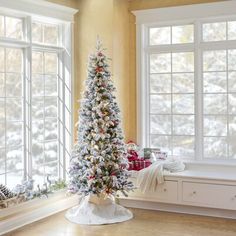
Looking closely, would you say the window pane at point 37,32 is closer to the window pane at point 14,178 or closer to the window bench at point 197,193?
the window pane at point 14,178

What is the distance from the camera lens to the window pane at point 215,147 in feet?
21.2

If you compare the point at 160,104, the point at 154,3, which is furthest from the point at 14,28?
the point at 160,104

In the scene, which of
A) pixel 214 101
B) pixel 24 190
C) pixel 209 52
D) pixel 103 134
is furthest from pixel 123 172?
pixel 209 52

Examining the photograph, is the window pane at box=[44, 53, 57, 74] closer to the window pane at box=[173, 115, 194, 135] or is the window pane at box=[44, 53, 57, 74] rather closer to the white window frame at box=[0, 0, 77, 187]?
the white window frame at box=[0, 0, 77, 187]

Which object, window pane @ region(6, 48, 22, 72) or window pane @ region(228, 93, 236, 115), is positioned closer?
window pane @ region(6, 48, 22, 72)

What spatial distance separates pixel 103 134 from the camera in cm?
568

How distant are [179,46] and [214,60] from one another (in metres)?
0.59

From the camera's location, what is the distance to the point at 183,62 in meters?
6.71

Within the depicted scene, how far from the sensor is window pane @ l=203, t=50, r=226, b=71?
645cm

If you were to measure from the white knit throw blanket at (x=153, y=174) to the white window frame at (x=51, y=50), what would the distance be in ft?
3.88

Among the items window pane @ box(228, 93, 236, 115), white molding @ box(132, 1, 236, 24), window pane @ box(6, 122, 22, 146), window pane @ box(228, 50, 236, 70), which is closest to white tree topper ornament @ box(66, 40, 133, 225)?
window pane @ box(6, 122, 22, 146)

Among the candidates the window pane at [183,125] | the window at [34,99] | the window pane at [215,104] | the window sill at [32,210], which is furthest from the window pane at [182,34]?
the window sill at [32,210]

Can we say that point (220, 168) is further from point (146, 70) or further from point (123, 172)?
point (146, 70)

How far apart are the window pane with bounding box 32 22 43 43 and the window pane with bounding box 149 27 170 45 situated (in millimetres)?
1807
